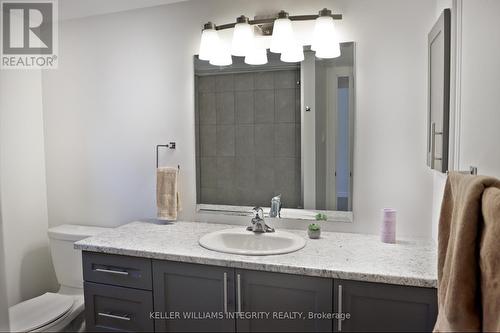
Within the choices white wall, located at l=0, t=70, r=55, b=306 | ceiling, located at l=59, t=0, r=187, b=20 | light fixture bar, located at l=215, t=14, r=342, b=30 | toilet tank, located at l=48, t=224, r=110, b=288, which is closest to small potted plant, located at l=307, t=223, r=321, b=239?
light fixture bar, located at l=215, t=14, r=342, b=30

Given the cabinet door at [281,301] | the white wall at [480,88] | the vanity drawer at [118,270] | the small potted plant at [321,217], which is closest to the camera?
the white wall at [480,88]

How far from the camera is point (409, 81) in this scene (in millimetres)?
1876

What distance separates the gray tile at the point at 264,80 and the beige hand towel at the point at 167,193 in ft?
2.35

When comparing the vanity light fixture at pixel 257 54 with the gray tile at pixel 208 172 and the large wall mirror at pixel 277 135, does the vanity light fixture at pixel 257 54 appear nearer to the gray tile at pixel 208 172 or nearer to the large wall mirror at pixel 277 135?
the large wall mirror at pixel 277 135

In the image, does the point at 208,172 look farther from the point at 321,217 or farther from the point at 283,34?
the point at 283,34

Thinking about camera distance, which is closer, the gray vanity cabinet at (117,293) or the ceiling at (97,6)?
the gray vanity cabinet at (117,293)

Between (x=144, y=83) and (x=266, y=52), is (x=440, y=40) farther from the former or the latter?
(x=144, y=83)

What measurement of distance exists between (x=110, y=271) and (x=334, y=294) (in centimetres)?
113

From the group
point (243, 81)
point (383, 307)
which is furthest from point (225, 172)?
point (383, 307)

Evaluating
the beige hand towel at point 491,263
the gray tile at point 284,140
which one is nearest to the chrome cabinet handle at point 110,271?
the gray tile at point 284,140

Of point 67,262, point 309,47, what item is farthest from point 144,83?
point 67,262

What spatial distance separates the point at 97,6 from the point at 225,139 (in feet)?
3.77

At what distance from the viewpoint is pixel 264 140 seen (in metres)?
2.15

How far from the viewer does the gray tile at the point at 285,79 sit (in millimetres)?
2057
